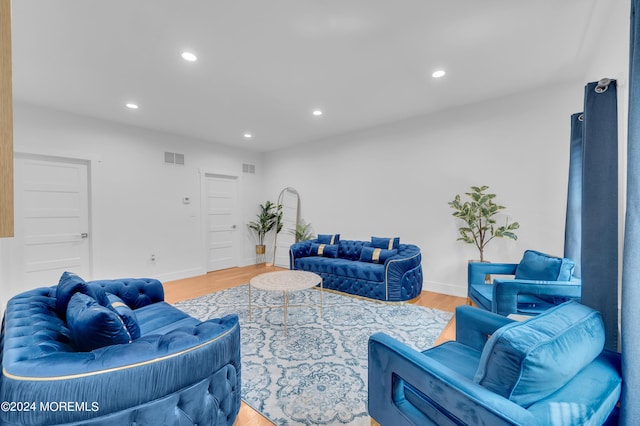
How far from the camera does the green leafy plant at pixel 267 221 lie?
6338 mm

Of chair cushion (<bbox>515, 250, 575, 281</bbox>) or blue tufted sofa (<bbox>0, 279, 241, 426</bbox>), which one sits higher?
chair cushion (<bbox>515, 250, 575, 281</bbox>)

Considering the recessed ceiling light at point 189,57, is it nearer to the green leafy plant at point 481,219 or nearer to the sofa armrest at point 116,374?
the sofa armrest at point 116,374

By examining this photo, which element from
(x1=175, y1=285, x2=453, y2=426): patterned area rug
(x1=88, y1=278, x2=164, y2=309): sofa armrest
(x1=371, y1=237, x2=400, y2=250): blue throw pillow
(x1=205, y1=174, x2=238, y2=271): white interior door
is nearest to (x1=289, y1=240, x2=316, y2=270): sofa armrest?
(x1=175, y1=285, x2=453, y2=426): patterned area rug

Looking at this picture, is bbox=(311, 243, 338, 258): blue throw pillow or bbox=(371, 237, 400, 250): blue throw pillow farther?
bbox=(311, 243, 338, 258): blue throw pillow

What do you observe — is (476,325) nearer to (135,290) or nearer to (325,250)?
(135,290)

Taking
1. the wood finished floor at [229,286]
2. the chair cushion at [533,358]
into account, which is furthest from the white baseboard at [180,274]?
the chair cushion at [533,358]

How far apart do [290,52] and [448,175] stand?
2.88m

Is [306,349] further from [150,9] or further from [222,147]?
[222,147]

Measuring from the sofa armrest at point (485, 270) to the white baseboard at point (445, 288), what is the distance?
3.32 feet

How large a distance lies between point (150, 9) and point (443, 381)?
2975 mm

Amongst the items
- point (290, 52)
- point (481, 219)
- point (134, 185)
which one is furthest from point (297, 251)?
point (290, 52)

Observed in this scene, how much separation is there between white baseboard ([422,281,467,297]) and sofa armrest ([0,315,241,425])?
359cm

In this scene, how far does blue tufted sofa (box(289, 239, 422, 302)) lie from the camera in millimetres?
3580

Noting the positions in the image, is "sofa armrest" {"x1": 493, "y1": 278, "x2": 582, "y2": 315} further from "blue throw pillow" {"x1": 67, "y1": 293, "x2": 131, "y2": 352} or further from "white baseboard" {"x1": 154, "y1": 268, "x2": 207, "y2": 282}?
"white baseboard" {"x1": 154, "y1": 268, "x2": 207, "y2": 282}
